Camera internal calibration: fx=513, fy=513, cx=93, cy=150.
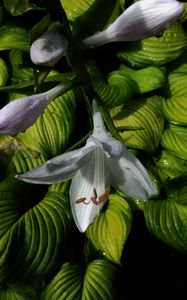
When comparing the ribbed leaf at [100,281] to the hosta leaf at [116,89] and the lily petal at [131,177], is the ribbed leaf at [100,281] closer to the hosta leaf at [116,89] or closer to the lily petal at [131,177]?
the lily petal at [131,177]

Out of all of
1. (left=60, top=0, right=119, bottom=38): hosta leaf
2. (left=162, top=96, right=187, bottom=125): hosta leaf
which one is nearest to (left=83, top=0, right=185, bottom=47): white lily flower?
(left=60, top=0, right=119, bottom=38): hosta leaf

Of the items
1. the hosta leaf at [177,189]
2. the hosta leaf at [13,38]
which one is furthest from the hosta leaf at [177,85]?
the hosta leaf at [13,38]

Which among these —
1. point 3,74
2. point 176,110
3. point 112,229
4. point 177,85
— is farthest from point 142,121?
point 3,74

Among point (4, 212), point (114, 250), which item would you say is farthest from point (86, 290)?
point (4, 212)

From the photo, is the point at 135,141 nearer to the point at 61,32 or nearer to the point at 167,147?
the point at 167,147

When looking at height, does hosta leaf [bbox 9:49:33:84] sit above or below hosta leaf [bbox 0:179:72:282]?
above

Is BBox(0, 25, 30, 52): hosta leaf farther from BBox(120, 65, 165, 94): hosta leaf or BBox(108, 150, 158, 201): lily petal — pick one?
BBox(108, 150, 158, 201): lily petal

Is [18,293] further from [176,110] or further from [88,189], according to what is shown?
[176,110]
